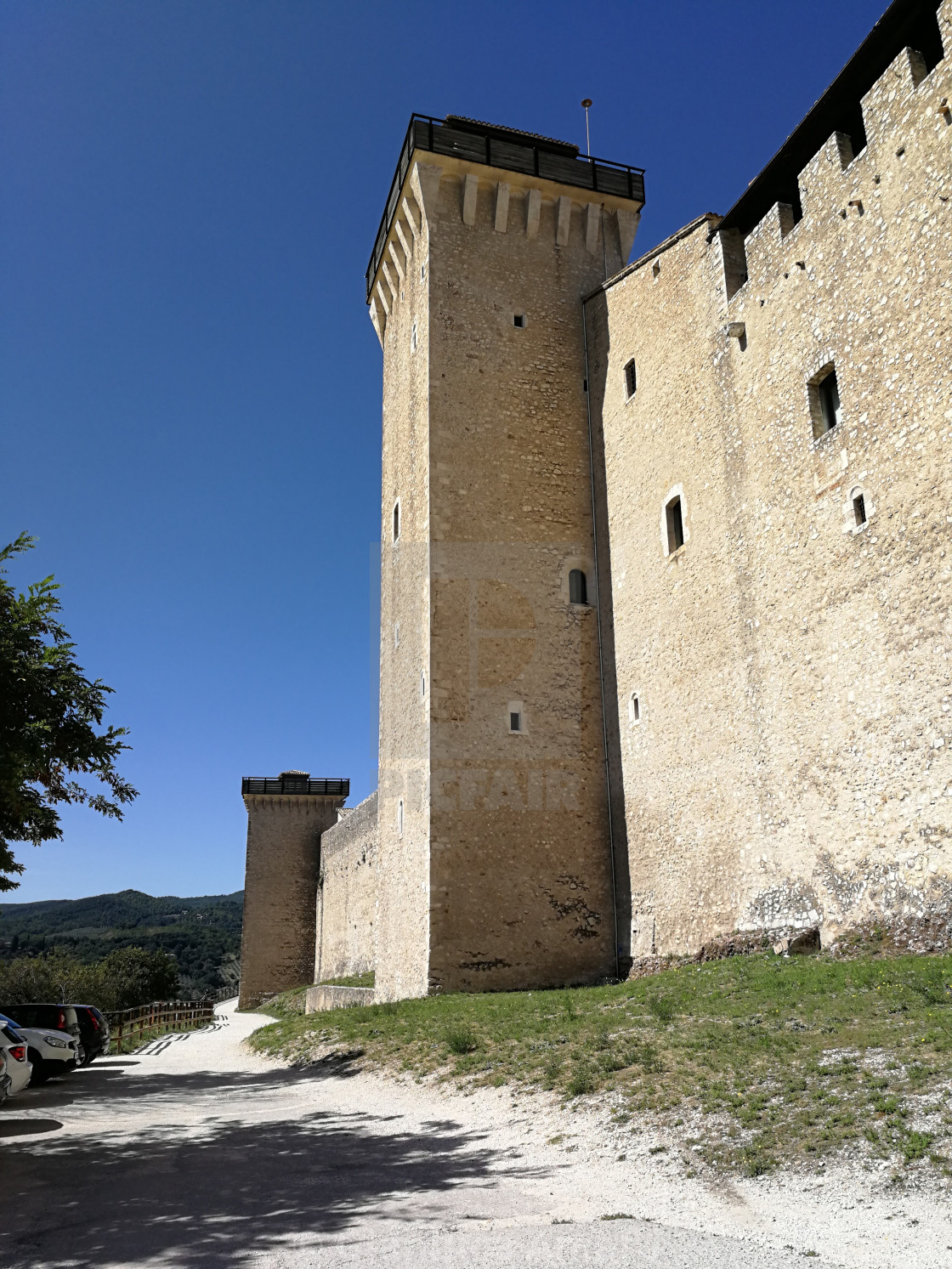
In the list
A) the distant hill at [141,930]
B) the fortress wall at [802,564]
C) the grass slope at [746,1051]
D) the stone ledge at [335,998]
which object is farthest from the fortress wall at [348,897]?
the distant hill at [141,930]

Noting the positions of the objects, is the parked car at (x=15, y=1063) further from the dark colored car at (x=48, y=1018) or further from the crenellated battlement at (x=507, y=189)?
the crenellated battlement at (x=507, y=189)

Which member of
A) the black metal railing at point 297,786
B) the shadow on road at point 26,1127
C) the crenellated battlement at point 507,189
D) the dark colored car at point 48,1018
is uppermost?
the crenellated battlement at point 507,189

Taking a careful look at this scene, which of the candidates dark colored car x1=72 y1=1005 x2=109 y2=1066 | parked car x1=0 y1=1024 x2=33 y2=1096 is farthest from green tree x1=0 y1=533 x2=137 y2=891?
dark colored car x1=72 y1=1005 x2=109 y2=1066

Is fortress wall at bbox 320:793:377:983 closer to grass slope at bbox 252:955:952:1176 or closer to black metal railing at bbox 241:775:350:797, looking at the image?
black metal railing at bbox 241:775:350:797

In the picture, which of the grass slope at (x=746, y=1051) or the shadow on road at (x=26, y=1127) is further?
the shadow on road at (x=26, y=1127)

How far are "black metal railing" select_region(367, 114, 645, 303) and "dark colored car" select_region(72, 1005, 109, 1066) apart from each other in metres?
15.9

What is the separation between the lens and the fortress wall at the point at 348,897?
24906mm

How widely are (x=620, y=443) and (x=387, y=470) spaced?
5.92 meters

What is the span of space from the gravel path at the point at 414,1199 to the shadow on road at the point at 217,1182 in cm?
2

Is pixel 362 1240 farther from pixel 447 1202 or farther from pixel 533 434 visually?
pixel 533 434

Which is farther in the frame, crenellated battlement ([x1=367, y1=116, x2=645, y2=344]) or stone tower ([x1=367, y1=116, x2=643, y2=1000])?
crenellated battlement ([x1=367, y1=116, x2=645, y2=344])

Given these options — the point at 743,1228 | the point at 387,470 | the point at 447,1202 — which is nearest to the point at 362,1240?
the point at 447,1202

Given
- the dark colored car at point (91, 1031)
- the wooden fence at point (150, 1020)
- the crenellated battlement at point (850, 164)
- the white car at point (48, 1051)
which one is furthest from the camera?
the wooden fence at point (150, 1020)

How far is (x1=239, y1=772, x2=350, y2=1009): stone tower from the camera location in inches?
1406
